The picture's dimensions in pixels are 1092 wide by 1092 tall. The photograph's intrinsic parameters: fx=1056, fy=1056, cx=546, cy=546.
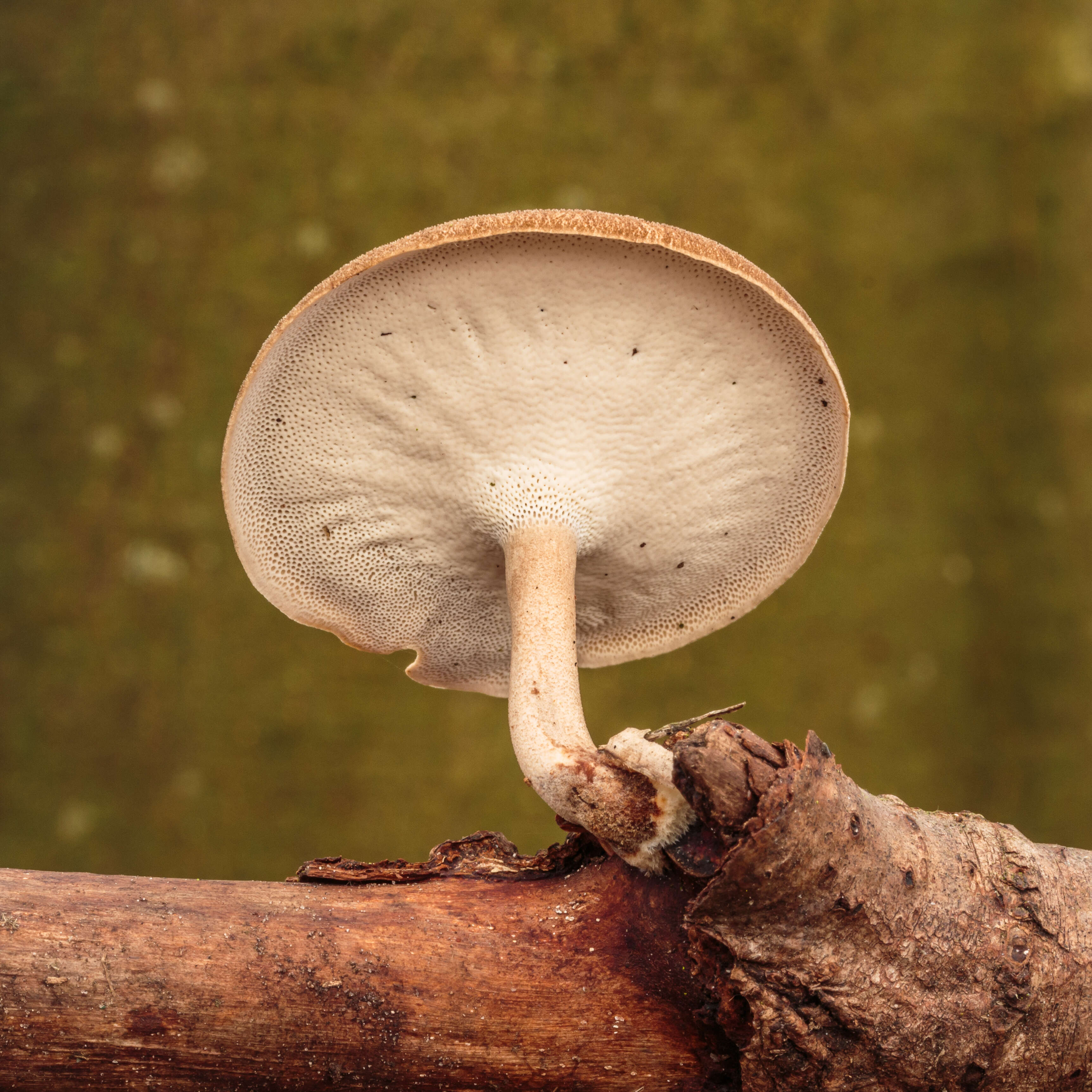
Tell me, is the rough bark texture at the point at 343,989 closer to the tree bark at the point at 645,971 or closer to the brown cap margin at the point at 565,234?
the tree bark at the point at 645,971

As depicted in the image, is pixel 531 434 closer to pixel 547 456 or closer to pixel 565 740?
pixel 547 456

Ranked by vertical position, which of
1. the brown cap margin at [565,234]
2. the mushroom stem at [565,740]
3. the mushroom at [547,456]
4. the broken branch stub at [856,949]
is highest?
the brown cap margin at [565,234]

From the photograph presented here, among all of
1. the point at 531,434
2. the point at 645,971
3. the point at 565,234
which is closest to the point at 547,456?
the point at 531,434

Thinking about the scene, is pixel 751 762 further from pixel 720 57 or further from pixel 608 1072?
pixel 720 57

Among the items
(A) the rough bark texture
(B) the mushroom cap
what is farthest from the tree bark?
(B) the mushroom cap

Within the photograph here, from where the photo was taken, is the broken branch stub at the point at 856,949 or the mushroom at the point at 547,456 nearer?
the broken branch stub at the point at 856,949

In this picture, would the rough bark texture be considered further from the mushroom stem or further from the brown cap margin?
the brown cap margin

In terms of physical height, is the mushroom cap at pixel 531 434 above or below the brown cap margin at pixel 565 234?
below

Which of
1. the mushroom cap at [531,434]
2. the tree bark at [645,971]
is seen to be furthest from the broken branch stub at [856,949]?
the mushroom cap at [531,434]
